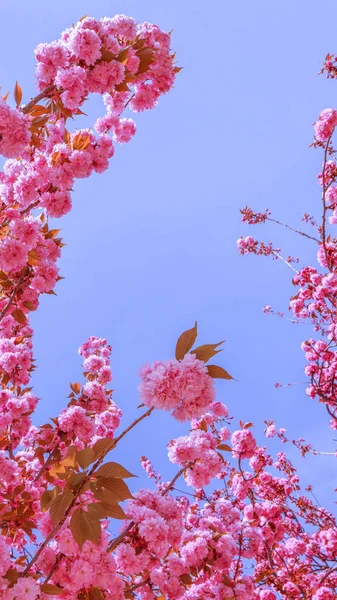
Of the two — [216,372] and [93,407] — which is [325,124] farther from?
[216,372]

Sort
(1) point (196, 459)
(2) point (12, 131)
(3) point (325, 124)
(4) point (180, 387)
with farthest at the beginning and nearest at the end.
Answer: (3) point (325, 124) < (1) point (196, 459) < (2) point (12, 131) < (4) point (180, 387)

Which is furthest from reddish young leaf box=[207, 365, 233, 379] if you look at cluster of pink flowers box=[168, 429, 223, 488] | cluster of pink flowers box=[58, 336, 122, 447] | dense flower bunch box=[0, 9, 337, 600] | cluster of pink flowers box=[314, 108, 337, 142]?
cluster of pink flowers box=[314, 108, 337, 142]

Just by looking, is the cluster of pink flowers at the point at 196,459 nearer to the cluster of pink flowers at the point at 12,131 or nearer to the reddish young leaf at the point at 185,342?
the reddish young leaf at the point at 185,342

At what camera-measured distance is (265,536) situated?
226 inches

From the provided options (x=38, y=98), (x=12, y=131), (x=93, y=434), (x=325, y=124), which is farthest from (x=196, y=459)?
(x=325, y=124)

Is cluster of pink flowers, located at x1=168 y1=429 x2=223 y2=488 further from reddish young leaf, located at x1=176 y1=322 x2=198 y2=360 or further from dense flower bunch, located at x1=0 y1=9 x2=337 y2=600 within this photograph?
reddish young leaf, located at x1=176 y1=322 x2=198 y2=360

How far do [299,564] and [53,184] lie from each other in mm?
6526

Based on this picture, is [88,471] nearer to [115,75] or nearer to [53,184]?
[53,184]

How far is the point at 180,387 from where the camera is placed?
1959 mm

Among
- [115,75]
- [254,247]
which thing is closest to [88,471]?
[115,75]

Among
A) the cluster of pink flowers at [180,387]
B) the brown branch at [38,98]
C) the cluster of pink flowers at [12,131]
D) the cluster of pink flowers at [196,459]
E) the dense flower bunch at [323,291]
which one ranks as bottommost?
the cluster of pink flowers at [180,387]

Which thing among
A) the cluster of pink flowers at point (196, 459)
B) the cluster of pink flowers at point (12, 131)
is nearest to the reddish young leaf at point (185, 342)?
the cluster of pink flowers at point (196, 459)

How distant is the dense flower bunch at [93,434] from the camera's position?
2.00 meters

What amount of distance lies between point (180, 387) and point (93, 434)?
2.75 m
